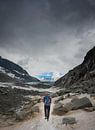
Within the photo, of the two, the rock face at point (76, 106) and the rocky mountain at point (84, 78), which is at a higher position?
the rocky mountain at point (84, 78)

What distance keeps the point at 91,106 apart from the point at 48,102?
4991 millimetres

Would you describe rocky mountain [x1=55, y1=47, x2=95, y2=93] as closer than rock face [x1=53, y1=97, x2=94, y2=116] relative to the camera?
No

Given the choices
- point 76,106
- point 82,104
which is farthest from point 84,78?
point 82,104

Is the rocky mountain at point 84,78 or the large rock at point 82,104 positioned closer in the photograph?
the large rock at point 82,104

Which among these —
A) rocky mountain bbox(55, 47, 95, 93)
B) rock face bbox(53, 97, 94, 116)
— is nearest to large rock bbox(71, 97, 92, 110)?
rock face bbox(53, 97, 94, 116)

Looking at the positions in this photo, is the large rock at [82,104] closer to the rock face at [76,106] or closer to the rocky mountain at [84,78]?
the rock face at [76,106]

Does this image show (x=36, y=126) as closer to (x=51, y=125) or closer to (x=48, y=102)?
(x=51, y=125)

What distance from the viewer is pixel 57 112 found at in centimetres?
2514

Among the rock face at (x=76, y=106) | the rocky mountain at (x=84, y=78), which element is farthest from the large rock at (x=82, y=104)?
the rocky mountain at (x=84, y=78)

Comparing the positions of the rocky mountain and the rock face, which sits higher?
the rocky mountain

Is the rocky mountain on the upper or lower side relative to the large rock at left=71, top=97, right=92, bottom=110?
upper

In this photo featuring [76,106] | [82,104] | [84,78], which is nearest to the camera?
[82,104]

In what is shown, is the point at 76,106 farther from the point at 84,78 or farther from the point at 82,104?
the point at 84,78

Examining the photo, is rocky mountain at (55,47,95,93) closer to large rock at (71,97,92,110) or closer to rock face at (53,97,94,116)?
rock face at (53,97,94,116)
